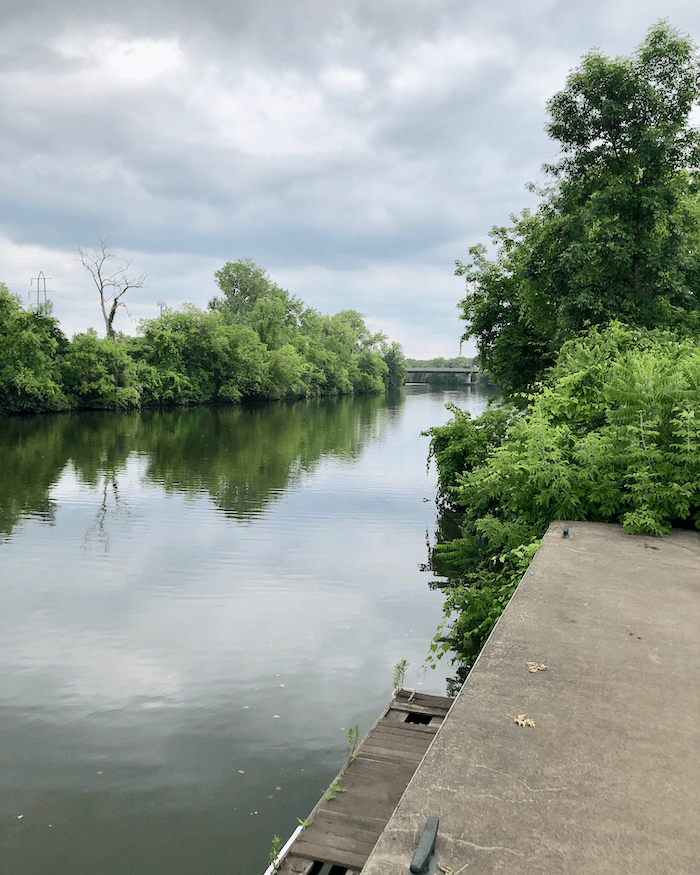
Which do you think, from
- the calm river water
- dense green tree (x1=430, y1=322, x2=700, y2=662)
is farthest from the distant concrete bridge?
dense green tree (x1=430, y1=322, x2=700, y2=662)

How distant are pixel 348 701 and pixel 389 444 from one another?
99.0 ft

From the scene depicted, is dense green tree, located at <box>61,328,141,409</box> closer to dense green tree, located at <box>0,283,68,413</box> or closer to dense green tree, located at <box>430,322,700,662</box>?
dense green tree, located at <box>0,283,68,413</box>

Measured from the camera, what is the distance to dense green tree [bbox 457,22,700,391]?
20.4 metres

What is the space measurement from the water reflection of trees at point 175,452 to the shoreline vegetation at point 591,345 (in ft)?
28.5

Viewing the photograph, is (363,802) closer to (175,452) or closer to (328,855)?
(328,855)

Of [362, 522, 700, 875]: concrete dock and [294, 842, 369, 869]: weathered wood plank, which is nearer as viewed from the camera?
[362, 522, 700, 875]: concrete dock

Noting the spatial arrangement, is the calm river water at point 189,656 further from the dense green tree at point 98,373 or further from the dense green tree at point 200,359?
the dense green tree at point 200,359

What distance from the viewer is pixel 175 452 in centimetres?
3303

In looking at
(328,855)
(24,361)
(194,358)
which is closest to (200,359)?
(194,358)

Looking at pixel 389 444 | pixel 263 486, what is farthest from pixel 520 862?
pixel 389 444

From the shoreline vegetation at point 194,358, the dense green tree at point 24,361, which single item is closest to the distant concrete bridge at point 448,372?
the shoreline vegetation at point 194,358

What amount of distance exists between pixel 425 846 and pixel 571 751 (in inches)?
41.5

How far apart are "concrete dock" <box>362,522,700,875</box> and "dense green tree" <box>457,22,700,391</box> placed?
16341 mm

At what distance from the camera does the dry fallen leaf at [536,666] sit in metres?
3.93
